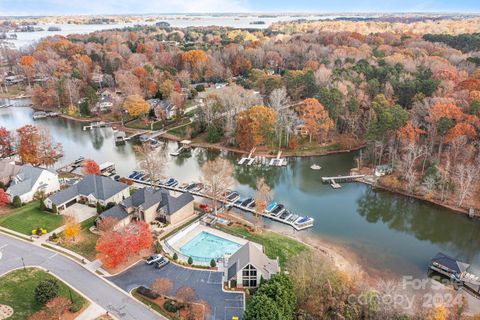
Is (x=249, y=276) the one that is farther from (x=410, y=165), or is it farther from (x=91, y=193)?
(x=410, y=165)

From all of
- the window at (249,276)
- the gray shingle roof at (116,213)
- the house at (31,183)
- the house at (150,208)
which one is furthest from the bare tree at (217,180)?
the house at (31,183)

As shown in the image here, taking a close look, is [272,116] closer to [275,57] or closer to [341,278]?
[341,278]

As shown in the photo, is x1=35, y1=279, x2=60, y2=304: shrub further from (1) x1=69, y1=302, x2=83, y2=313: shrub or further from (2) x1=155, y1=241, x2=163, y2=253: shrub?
(2) x1=155, y1=241, x2=163, y2=253: shrub

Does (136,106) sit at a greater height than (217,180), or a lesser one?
greater

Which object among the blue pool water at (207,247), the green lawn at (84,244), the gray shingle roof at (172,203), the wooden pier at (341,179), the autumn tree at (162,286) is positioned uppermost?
the gray shingle roof at (172,203)

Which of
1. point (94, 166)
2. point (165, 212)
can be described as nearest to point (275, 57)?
point (94, 166)

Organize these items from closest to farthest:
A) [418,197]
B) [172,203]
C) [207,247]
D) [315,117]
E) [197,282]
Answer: [197,282]
[207,247]
[172,203]
[418,197]
[315,117]

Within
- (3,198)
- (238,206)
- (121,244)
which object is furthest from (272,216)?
(3,198)

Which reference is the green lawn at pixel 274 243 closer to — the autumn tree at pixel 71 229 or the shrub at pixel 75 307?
the autumn tree at pixel 71 229
